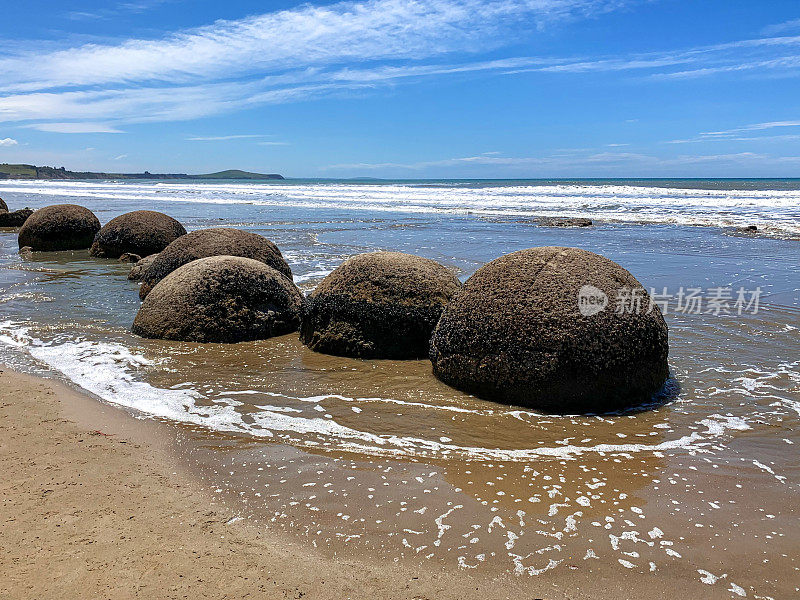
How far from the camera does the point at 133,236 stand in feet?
50.2

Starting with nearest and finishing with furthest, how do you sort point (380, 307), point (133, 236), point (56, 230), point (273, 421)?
point (273, 421) < point (380, 307) < point (133, 236) < point (56, 230)

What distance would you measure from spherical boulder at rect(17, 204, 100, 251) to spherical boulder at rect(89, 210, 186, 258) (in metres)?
2.04

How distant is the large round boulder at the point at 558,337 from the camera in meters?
5.32

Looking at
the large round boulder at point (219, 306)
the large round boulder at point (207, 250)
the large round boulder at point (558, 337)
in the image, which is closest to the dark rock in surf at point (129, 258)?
the large round boulder at point (207, 250)

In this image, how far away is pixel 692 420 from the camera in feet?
17.2

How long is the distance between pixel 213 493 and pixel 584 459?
245 cm

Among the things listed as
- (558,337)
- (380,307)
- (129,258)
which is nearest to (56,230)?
(129,258)

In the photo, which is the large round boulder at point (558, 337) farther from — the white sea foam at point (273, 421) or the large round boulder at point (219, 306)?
the large round boulder at point (219, 306)

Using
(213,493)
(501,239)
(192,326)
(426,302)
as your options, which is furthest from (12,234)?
(213,493)

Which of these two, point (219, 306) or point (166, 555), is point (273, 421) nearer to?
point (166, 555)

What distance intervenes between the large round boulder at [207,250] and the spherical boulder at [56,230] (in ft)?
27.5

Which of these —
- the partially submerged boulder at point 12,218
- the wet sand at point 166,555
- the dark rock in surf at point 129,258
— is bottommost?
the wet sand at point 166,555

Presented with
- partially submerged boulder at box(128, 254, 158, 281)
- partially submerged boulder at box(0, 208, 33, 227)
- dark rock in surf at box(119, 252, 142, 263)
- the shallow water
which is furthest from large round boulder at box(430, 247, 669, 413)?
partially submerged boulder at box(0, 208, 33, 227)

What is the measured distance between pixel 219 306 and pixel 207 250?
2522 mm
